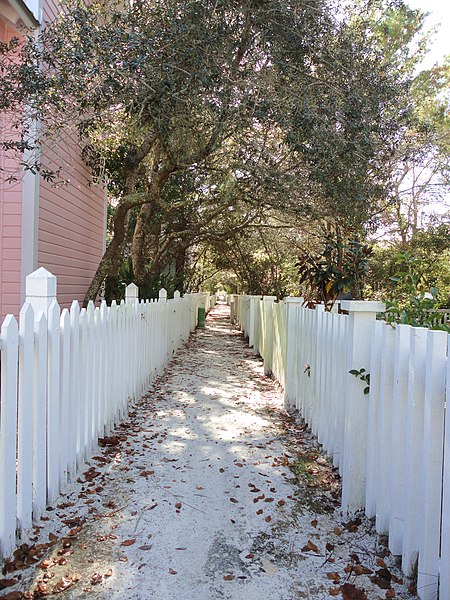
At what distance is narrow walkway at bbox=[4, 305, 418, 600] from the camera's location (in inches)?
93.9

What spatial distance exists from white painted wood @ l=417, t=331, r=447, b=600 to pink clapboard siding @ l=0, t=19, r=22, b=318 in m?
6.14

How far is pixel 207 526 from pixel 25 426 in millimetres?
1280

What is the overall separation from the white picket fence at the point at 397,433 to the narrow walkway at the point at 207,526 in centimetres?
24

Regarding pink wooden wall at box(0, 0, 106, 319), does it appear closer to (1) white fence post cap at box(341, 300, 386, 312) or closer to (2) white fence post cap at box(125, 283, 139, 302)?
(2) white fence post cap at box(125, 283, 139, 302)

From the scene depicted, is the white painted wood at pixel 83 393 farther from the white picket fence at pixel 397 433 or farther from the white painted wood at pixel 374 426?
the white painted wood at pixel 374 426

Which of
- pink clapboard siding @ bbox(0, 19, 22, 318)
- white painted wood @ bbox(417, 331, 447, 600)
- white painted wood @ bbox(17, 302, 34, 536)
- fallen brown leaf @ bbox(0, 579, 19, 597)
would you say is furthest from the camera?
pink clapboard siding @ bbox(0, 19, 22, 318)

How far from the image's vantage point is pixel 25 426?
2699mm

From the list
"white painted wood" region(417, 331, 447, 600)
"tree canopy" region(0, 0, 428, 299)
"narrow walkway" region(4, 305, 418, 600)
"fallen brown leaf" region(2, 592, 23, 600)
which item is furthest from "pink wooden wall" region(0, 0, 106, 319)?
"white painted wood" region(417, 331, 447, 600)

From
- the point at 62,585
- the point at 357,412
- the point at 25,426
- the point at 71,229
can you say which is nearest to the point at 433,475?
the point at 357,412

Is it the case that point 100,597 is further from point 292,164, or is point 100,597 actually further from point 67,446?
point 292,164

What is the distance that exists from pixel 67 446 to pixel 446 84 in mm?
19846

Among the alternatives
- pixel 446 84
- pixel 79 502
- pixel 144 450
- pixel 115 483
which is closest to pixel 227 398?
pixel 144 450

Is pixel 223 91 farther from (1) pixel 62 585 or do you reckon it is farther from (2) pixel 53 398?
(1) pixel 62 585

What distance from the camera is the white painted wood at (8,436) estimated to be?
2.43 meters
